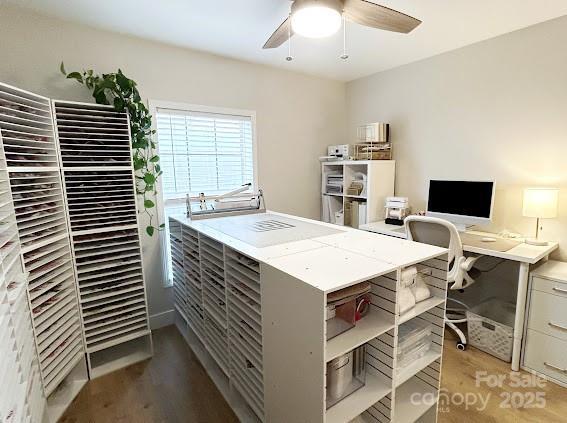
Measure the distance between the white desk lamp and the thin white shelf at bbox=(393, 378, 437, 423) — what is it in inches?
57.0

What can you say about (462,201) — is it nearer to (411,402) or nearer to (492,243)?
(492,243)

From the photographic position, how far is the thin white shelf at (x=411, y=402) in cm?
132

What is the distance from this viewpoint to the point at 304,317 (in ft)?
3.21

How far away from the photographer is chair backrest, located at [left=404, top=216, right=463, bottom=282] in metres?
1.93

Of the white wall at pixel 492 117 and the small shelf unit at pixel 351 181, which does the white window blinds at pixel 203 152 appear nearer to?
the small shelf unit at pixel 351 181

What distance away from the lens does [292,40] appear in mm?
2270

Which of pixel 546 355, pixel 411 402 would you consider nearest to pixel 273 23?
pixel 411 402

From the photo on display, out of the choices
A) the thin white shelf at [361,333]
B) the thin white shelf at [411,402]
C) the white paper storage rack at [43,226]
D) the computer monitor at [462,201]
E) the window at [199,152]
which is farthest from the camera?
the window at [199,152]

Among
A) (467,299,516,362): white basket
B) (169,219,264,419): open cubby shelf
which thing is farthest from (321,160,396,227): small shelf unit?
(169,219,264,419): open cubby shelf

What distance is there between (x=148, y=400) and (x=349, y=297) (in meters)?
1.49

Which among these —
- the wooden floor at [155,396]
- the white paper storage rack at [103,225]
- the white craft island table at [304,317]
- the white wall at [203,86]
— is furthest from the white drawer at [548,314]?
the white paper storage rack at [103,225]

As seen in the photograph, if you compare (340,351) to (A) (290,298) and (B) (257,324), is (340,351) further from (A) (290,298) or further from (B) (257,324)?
(B) (257,324)

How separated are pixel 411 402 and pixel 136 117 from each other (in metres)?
2.41

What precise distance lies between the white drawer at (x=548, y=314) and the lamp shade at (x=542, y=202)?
545 millimetres
